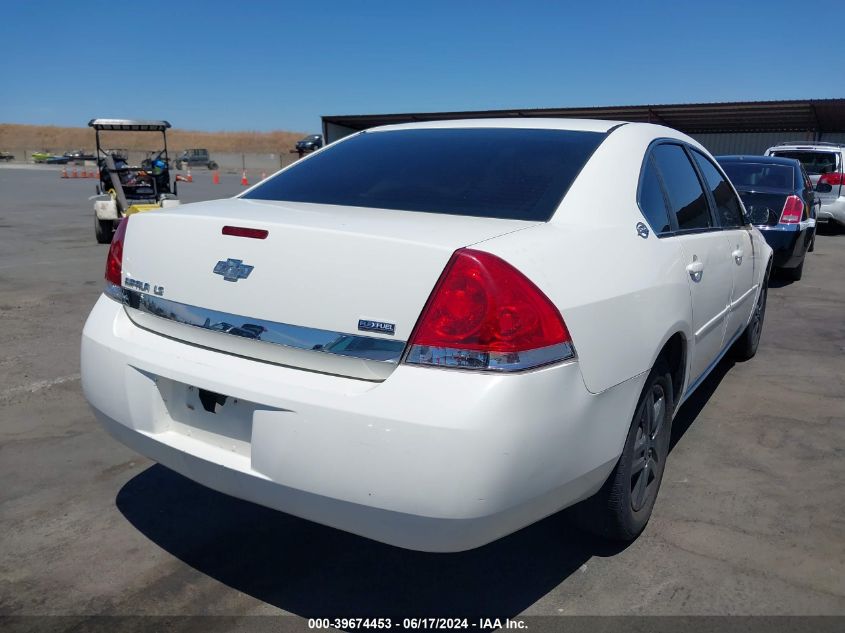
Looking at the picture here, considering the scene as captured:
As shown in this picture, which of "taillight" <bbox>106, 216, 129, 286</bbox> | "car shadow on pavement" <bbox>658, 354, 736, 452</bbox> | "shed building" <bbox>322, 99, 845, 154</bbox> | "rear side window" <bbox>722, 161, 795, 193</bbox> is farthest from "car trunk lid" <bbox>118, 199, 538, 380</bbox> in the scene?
"shed building" <bbox>322, 99, 845, 154</bbox>

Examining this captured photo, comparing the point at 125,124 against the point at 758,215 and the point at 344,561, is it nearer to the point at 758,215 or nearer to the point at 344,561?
the point at 758,215

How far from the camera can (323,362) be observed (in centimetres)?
206

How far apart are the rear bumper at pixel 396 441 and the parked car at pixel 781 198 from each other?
6306 mm

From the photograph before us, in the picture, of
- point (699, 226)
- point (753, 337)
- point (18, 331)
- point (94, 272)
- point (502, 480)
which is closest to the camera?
point (502, 480)

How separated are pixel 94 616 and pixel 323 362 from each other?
1161 mm

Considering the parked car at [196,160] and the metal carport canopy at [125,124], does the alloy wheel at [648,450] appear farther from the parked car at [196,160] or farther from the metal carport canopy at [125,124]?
the parked car at [196,160]

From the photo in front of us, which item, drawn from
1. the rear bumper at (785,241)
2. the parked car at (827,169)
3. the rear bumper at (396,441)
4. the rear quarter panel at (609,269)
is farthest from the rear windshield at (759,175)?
the rear bumper at (396,441)

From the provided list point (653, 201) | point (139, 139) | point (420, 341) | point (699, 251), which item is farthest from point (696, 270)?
point (139, 139)

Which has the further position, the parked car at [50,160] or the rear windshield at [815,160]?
the parked car at [50,160]

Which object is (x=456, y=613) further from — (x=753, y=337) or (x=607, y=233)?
(x=753, y=337)

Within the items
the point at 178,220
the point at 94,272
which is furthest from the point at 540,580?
the point at 94,272

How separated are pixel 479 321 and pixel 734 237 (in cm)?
262

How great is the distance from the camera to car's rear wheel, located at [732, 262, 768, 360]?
514 cm

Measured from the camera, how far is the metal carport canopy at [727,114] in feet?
77.3
